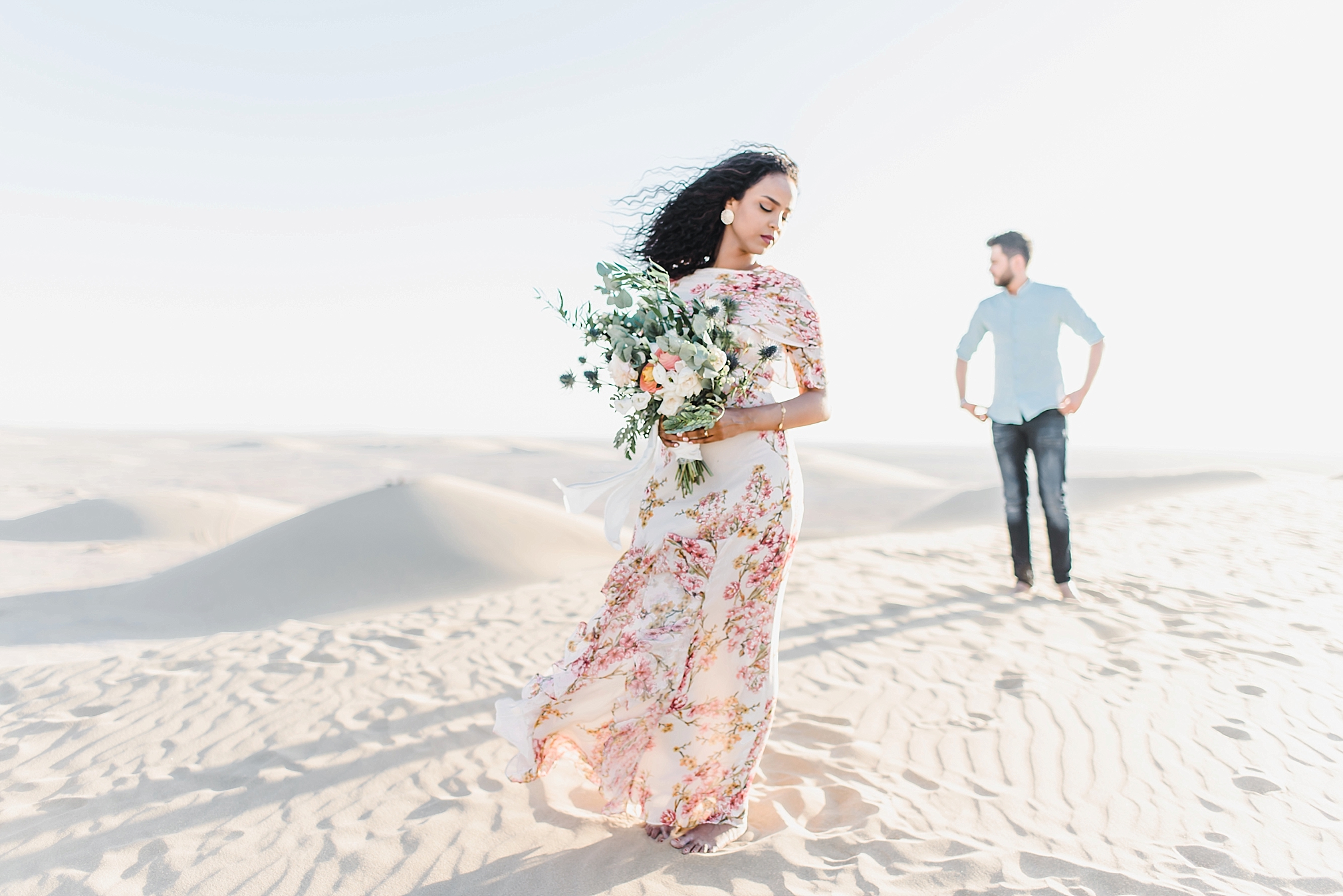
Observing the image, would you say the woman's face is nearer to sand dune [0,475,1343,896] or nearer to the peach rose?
the peach rose

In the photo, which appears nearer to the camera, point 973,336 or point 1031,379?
point 1031,379

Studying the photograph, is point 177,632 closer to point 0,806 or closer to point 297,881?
point 0,806

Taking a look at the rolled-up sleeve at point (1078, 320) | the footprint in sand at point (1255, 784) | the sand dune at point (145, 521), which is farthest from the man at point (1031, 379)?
the sand dune at point (145, 521)

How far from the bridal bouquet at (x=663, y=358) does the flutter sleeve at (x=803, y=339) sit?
0.09 metres

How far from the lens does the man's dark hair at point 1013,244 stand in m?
5.66

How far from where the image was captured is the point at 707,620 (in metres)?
2.53

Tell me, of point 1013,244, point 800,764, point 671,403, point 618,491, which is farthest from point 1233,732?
point 1013,244

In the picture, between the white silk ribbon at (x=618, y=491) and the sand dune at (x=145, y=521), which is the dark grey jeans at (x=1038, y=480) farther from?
the sand dune at (x=145, y=521)

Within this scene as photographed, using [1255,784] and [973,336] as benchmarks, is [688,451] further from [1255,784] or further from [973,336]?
[973,336]

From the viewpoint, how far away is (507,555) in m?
8.70

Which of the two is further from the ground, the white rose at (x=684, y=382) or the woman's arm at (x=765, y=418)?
the white rose at (x=684, y=382)

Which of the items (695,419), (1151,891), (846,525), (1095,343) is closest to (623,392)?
(695,419)

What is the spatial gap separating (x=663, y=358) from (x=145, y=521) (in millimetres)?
13641

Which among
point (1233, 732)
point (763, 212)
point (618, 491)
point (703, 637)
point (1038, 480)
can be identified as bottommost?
point (1233, 732)
